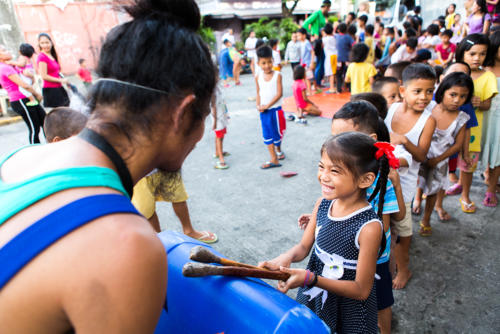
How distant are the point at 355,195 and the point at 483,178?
9.44 ft

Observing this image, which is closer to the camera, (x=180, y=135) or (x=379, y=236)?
(x=180, y=135)

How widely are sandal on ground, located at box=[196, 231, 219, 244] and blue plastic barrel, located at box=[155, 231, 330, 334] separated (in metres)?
1.67

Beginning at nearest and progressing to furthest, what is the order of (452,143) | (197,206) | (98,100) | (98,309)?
1. (98,309)
2. (98,100)
3. (452,143)
4. (197,206)

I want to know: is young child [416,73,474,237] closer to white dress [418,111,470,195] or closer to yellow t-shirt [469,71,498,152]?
white dress [418,111,470,195]

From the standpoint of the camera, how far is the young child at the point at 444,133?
239 centimetres

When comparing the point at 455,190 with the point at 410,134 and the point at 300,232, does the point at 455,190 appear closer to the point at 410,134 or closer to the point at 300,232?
the point at 410,134

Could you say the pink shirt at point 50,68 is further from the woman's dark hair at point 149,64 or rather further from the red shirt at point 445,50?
the red shirt at point 445,50

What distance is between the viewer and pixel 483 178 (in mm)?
3418

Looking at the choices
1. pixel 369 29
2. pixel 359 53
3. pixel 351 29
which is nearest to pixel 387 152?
pixel 359 53

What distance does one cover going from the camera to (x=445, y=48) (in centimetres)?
609

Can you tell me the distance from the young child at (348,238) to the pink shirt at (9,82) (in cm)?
523

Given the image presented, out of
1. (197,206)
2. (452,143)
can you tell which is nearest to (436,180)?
(452,143)

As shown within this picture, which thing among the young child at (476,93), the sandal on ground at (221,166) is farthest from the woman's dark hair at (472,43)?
the sandal on ground at (221,166)

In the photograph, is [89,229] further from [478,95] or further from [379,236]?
[478,95]
